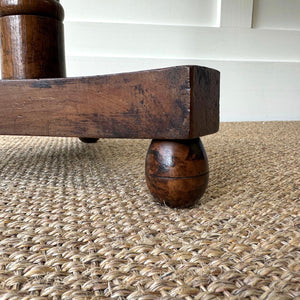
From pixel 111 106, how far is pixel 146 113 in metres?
0.06

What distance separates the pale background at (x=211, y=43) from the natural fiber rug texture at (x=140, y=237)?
1281 millimetres

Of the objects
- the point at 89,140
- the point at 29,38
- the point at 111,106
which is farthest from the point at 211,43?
the point at 111,106

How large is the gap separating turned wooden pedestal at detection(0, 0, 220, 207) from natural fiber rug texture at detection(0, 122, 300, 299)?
0.21 feet

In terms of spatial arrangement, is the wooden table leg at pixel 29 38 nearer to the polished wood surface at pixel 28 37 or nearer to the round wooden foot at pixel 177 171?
the polished wood surface at pixel 28 37

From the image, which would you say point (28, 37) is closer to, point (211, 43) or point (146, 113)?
point (146, 113)

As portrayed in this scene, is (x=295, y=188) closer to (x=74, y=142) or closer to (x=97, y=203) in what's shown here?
(x=97, y=203)

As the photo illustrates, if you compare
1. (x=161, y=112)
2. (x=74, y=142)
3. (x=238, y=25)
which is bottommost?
(x=74, y=142)

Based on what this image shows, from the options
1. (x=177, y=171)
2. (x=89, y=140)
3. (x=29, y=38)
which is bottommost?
(x=89, y=140)

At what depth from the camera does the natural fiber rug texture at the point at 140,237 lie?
0.28 m

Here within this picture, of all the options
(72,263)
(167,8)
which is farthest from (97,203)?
(167,8)

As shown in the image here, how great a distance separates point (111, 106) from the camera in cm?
46

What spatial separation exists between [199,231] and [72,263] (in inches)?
6.4

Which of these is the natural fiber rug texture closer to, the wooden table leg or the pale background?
the wooden table leg

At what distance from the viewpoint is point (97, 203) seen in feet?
1.61
